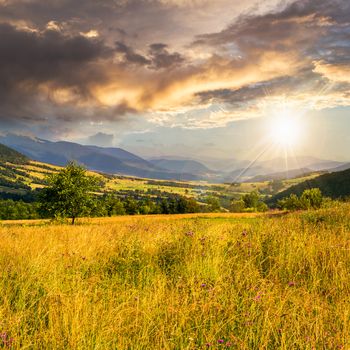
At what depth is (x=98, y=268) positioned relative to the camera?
6984 millimetres

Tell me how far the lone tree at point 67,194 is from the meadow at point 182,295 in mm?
39387

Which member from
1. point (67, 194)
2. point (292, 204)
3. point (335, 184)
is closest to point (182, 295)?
point (67, 194)

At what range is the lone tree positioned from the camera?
46.9m

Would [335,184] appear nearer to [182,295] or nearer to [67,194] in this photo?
[67,194]

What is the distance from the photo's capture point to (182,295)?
5090mm

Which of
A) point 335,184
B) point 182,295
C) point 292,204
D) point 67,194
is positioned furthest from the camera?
point 335,184

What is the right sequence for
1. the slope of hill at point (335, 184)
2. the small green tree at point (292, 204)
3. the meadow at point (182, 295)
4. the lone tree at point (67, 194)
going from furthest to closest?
the slope of hill at point (335, 184), the small green tree at point (292, 204), the lone tree at point (67, 194), the meadow at point (182, 295)

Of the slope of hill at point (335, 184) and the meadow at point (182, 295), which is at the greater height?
the slope of hill at point (335, 184)

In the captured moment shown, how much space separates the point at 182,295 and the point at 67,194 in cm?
4493

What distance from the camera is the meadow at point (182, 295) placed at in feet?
12.2

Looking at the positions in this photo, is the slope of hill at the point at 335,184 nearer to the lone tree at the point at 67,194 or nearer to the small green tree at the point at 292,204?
the small green tree at the point at 292,204

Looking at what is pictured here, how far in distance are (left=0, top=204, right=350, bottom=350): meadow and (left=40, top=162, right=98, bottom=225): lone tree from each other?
1551 inches

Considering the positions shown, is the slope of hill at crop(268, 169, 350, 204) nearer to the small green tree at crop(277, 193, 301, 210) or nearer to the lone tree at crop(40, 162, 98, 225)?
the small green tree at crop(277, 193, 301, 210)

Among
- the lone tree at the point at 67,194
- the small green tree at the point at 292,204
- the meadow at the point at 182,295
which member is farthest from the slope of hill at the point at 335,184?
the meadow at the point at 182,295
